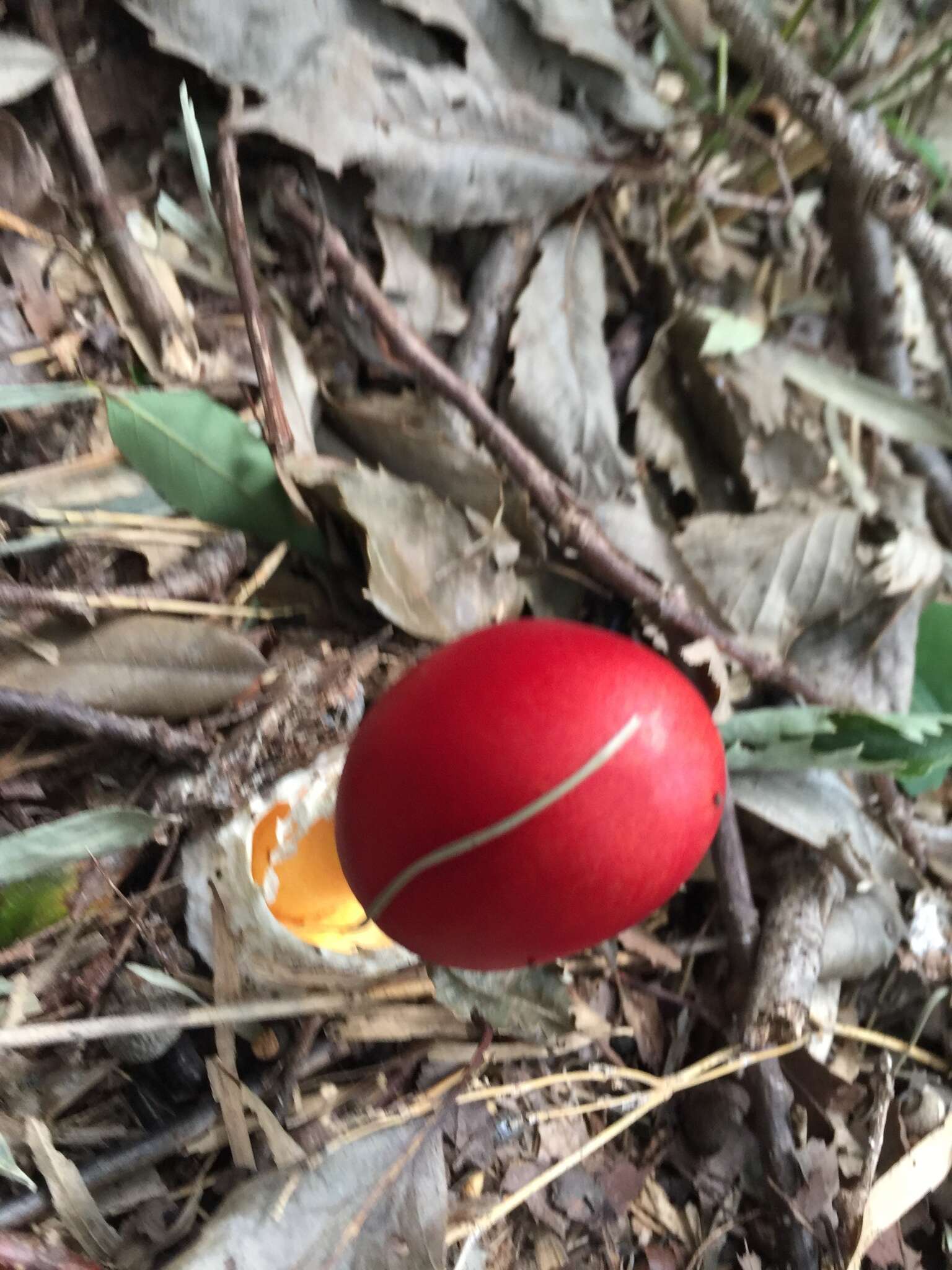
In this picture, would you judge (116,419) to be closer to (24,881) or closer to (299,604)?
(299,604)

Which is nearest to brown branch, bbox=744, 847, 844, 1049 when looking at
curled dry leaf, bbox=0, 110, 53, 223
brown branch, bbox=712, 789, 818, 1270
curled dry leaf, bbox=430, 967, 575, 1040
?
brown branch, bbox=712, 789, 818, 1270

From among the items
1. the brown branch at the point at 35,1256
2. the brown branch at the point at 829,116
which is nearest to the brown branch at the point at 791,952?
the brown branch at the point at 35,1256

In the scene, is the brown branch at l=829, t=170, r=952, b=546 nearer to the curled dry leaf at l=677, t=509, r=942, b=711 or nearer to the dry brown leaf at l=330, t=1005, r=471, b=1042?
the curled dry leaf at l=677, t=509, r=942, b=711

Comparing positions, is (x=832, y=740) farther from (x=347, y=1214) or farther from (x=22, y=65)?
(x=22, y=65)

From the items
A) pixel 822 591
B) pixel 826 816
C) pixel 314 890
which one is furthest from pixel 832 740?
pixel 314 890

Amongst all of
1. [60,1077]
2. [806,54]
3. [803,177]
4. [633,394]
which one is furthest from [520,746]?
[806,54]
